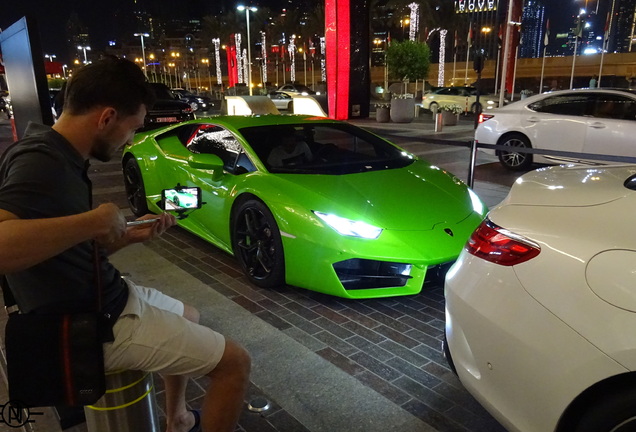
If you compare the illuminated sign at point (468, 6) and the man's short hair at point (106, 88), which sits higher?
the illuminated sign at point (468, 6)

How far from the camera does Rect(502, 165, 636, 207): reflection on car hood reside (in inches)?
78.2

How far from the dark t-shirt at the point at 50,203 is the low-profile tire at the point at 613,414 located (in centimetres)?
167

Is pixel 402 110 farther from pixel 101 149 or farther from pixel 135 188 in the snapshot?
pixel 101 149

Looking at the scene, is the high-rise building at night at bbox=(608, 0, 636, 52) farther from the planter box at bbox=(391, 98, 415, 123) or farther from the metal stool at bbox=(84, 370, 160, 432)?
the metal stool at bbox=(84, 370, 160, 432)

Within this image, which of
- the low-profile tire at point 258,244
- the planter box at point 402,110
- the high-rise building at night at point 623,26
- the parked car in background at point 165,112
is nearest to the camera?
the low-profile tire at point 258,244

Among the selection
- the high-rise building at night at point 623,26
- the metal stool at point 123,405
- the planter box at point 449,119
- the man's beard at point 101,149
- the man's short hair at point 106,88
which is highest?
the high-rise building at night at point 623,26

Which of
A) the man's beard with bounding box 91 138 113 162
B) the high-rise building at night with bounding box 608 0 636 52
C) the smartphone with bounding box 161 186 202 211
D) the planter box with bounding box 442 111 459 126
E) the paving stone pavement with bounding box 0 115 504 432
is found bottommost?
the planter box with bounding box 442 111 459 126

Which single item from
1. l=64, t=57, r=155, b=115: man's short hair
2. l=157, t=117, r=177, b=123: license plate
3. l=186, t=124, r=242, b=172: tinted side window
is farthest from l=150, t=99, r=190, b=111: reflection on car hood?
l=64, t=57, r=155, b=115: man's short hair

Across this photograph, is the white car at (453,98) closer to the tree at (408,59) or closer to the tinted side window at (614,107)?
the tree at (408,59)

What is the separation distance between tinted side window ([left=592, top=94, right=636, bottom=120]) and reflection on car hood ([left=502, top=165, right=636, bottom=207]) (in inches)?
270

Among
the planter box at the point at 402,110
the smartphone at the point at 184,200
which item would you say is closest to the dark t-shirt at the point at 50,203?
the smartphone at the point at 184,200

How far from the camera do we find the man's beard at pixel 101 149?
1635mm

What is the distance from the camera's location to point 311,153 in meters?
4.78

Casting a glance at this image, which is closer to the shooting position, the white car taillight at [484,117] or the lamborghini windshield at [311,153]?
the lamborghini windshield at [311,153]
